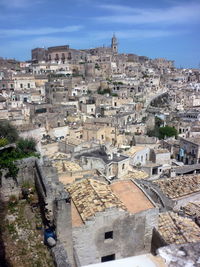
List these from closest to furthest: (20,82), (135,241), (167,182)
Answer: (135,241)
(167,182)
(20,82)

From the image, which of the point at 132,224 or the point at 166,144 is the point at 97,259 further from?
the point at 166,144

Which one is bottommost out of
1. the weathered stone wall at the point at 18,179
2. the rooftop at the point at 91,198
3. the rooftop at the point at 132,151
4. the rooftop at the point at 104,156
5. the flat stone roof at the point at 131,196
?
the rooftop at the point at 132,151

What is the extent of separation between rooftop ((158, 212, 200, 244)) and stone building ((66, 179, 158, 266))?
105 cm

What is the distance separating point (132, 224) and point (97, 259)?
74.9 inches

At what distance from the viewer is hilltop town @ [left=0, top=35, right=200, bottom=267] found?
810cm

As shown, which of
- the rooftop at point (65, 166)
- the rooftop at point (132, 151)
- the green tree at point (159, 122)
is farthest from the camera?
the green tree at point (159, 122)

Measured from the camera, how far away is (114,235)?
9969 mm

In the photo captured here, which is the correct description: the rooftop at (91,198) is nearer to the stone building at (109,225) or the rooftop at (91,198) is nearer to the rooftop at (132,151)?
the stone building at (109,225)

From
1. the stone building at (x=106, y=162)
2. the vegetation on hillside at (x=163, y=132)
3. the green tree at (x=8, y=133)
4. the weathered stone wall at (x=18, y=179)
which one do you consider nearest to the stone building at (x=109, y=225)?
the weathered stone wall at (x=18, y=179)

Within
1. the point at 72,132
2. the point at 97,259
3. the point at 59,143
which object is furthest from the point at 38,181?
the point at 72,132

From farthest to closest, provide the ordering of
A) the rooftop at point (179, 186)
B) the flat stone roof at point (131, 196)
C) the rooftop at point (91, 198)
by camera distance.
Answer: the rooftop at point (179, 186) < the flat stone roof at point (131, 196) < the rooftop at point (91, 198)

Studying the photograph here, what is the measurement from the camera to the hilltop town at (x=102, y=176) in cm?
810

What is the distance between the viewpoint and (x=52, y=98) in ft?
153

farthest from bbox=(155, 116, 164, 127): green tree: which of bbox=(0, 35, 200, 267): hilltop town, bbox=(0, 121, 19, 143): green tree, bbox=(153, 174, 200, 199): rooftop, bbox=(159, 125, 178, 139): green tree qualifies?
bbox=(0, 121, 19, 143): green tree
